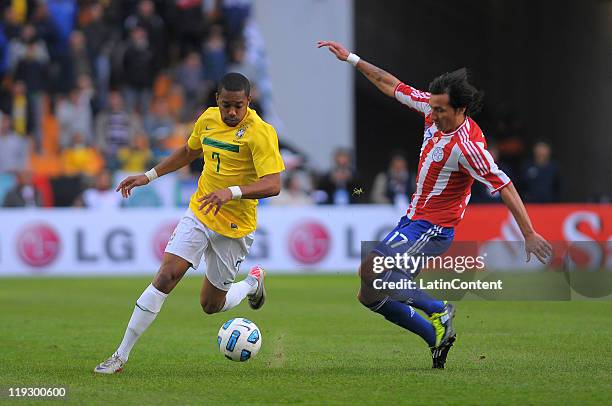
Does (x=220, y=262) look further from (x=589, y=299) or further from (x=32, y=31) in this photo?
(x=32, y=31)

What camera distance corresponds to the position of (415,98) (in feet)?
28.9

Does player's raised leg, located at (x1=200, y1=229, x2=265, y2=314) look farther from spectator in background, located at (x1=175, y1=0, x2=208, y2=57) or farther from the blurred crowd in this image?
spectator in background, located at (x1=175, y1=0, x2=208, y2=57)

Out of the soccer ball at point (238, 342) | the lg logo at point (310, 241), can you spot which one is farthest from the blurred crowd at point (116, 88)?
the soccer ball at point (238, 342)

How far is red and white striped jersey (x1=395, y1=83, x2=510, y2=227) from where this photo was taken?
26.8ft

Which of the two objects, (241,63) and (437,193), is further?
(241,63)

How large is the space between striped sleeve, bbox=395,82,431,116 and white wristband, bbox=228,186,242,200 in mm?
1514

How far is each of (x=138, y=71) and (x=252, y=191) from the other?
558 inches

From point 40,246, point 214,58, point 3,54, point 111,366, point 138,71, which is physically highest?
point 3,54

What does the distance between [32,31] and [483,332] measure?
13.9 metres

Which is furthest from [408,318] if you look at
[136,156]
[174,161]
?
[136,156]

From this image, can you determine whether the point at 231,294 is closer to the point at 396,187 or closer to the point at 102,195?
the point at 396,187

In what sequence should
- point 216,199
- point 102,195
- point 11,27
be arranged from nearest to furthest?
1. point 216,199
2. point 102,195
3. point 11,27

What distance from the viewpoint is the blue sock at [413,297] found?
8570 mm

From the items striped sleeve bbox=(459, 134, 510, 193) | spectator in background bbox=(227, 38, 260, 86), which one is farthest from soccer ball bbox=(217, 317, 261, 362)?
spectator in background bbox=(227, 38, 260, 86)
